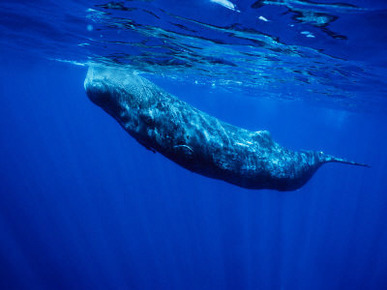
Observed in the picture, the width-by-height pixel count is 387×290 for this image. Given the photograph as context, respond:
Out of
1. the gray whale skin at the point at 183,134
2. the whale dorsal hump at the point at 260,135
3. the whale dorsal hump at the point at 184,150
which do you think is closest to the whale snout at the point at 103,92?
the gray whale skin at the point at 183,134

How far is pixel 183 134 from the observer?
5441 mm

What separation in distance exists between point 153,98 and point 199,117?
135cm

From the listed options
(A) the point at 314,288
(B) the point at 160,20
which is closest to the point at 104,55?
(B) the point at 160,20

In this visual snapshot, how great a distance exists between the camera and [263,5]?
24.1 ft

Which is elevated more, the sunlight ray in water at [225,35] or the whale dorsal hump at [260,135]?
the sunlight ray in water at [225,35]

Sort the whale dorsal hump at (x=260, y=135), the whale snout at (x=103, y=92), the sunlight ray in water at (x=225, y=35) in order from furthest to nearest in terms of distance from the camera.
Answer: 1. the sunlight ray in water at (x=225, y=35)
2. the whale dorsal hump at (x=260, y=135)
3. the whale snout at (x=103, y=92)

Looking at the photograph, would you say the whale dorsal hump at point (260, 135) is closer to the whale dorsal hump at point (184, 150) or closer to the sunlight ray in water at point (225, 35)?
the whale dorsal hump at point (184, 150)

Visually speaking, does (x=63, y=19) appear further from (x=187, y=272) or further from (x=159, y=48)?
(x=187, y=272)

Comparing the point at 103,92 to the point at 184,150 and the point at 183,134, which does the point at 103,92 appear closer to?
the point at 183,134

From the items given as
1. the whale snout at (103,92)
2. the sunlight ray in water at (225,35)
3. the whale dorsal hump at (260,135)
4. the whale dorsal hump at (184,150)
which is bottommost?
the whale dorsal hump at (260,135)

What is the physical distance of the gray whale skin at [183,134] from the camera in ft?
17.2

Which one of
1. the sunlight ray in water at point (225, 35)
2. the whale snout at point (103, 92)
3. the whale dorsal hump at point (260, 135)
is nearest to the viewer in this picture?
the whale snout at point (103, 92)

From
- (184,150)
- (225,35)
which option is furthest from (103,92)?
(225,35)

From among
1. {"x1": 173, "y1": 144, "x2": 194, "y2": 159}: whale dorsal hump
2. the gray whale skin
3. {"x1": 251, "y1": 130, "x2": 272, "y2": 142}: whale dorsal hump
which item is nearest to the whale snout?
the gray whale skin
